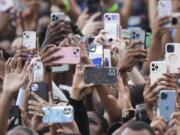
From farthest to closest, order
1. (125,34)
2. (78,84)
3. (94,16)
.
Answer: (94,16) → (125,34) → (78,84)

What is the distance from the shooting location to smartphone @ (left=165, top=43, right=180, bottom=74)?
7.70 meters

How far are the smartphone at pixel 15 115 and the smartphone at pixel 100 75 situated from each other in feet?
1.89

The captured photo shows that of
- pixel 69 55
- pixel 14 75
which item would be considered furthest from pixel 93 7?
pixel 14 75

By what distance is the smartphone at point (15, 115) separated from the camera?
7926mm

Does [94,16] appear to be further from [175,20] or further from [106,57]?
[106,57]

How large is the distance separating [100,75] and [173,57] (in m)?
Answer: 0.53

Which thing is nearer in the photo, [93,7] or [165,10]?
[165,10]

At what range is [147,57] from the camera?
9.10 metres

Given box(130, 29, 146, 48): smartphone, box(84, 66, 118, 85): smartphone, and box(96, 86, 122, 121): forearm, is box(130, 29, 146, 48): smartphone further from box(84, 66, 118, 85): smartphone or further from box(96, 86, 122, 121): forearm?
box(84, 66, 118, 85): smartphone

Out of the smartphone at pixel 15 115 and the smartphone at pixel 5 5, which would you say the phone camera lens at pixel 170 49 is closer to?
the smartphone at pixel 15 115

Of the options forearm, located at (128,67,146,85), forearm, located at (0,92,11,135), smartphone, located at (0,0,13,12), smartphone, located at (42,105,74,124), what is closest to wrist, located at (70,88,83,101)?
forearm, located at (0,92,11,135)

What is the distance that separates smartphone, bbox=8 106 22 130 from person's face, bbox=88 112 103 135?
28.2 inches

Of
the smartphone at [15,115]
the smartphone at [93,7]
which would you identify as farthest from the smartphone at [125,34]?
the smartphone at [93,7]

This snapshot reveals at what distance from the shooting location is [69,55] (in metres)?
8.02
